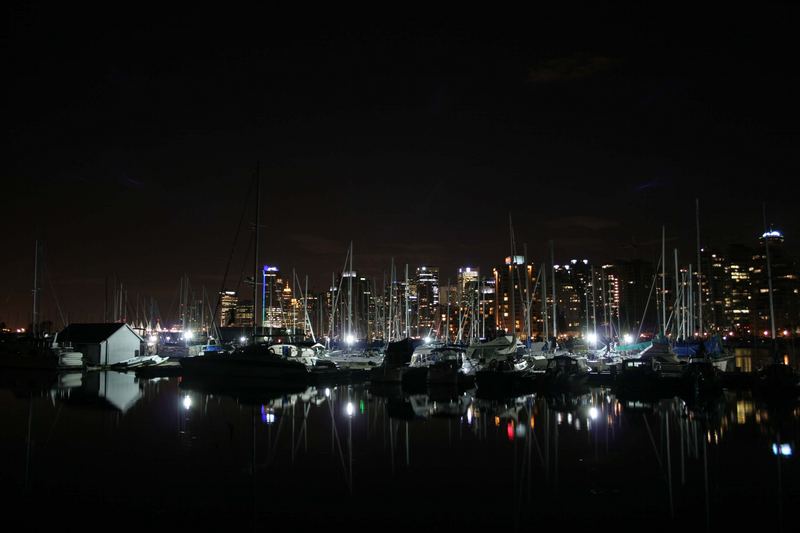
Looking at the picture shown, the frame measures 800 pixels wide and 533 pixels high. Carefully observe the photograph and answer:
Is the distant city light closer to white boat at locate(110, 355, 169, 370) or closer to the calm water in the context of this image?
the calm water

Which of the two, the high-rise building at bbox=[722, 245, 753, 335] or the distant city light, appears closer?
the distant city light

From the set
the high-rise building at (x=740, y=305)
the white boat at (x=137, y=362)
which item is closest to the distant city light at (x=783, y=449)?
the white boat at (x=137, y=362)

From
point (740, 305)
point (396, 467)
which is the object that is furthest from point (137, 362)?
point (740, 305)

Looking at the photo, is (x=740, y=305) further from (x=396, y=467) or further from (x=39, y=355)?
(x=396, y=467)

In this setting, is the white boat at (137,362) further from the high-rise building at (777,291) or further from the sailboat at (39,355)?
the high-rise building at (777,291)

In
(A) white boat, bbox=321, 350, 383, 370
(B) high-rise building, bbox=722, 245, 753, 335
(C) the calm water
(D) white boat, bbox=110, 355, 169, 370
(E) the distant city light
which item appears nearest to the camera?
(C) the calm water

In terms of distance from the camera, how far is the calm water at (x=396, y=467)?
1223cm

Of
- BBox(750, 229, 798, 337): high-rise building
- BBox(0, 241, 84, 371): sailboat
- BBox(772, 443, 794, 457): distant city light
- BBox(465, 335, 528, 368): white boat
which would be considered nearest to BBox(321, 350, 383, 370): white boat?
BBox(465, 335, 528, 368): white boat

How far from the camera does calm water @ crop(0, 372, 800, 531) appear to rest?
40.1 ft

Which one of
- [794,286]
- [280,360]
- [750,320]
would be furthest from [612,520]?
[750,320]

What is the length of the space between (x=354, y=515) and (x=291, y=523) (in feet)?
4.12

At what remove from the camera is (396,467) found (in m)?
16.6

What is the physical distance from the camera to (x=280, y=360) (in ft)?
146

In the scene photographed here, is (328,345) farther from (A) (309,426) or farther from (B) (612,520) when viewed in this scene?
(B) (612,520)
